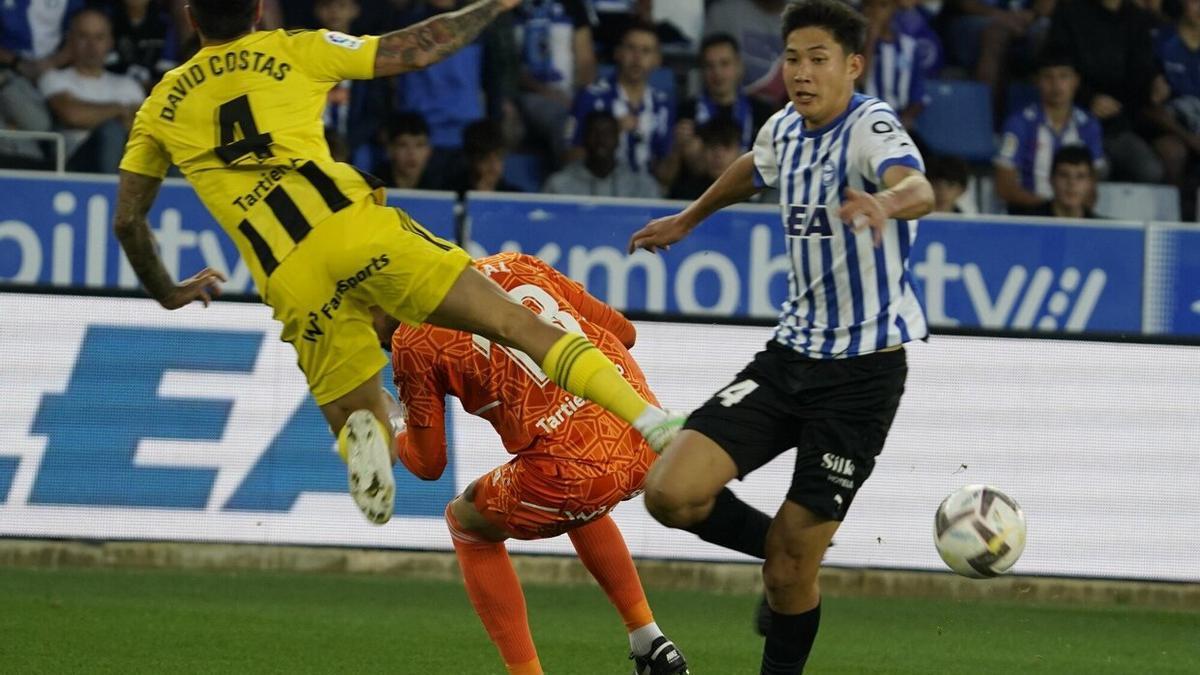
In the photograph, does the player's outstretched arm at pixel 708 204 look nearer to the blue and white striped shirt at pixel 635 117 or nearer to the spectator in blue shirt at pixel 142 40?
the blue and white striped shirt at pixel 635 117

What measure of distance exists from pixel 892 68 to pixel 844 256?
6.95m

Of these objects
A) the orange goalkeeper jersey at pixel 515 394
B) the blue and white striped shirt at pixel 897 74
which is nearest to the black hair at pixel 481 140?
the blue and white striped shirt at pixel 897 74

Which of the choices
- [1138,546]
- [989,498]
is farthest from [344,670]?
[1138,546]

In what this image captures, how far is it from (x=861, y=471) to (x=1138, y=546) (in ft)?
11.6

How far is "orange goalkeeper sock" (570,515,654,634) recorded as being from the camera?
6.31 m

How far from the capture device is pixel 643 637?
20.6 ft

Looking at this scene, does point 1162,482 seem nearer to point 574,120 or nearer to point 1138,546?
point 1138,546

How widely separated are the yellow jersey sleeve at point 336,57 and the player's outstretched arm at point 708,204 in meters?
1.10

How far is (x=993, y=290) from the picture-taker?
984 cm

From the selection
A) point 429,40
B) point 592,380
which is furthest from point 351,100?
point 592,380

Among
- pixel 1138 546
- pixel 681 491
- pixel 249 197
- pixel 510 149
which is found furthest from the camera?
pixel 510 149

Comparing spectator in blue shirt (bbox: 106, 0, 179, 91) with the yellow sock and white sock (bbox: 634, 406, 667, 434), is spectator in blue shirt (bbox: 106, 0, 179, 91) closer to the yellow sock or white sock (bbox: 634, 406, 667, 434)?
the yellow sock

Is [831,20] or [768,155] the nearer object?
[831,20]

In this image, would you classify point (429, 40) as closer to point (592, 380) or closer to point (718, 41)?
point (592, 380)
